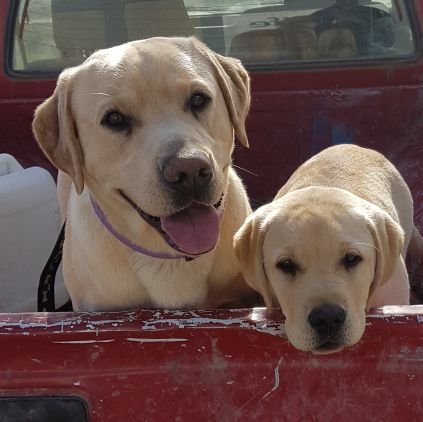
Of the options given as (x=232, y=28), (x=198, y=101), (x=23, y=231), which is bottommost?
(x=23, y=231)

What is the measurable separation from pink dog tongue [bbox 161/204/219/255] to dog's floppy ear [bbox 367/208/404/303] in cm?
45

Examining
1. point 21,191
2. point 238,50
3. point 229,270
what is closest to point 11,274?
point 21,191

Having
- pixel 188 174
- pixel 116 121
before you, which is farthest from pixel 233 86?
pixel 188 174

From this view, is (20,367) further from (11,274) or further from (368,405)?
(11,274)

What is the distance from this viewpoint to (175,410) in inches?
71.7

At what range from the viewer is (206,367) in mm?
1788

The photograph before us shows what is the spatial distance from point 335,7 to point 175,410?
2187mm

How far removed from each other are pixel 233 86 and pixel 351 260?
72 cm

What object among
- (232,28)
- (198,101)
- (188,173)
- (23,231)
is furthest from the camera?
Result: (232,28)

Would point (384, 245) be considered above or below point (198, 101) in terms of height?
below

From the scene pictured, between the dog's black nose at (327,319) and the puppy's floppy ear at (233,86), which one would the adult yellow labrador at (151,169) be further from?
the dog's black nose at (327,319)

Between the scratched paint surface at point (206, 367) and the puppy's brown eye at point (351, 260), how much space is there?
331 millimetres

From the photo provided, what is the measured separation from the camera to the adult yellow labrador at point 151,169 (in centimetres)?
215

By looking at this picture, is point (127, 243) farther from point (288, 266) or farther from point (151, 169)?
point (288, 266)
